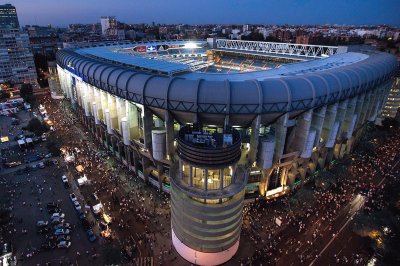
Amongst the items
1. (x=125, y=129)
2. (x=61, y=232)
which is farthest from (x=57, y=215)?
(x=125, y=129)

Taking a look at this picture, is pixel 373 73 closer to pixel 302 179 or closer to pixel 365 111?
pixel 365 111

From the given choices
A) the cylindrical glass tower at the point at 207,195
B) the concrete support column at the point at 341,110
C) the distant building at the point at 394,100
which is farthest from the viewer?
the distant building at the point at 394,100

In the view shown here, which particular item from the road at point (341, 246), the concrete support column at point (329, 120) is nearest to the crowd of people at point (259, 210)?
the road at point (341, 246)

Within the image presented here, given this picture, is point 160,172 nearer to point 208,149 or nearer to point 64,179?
point 64,179

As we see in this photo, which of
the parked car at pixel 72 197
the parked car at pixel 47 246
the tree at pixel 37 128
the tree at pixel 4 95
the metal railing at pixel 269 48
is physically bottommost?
the parked car at pixel 47 246

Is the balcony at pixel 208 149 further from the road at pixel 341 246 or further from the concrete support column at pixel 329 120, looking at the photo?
the concrete support column at pixel 329 120

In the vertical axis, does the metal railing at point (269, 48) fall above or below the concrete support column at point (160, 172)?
above

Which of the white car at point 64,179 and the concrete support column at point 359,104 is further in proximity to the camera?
the concrete support column at point 359,104
